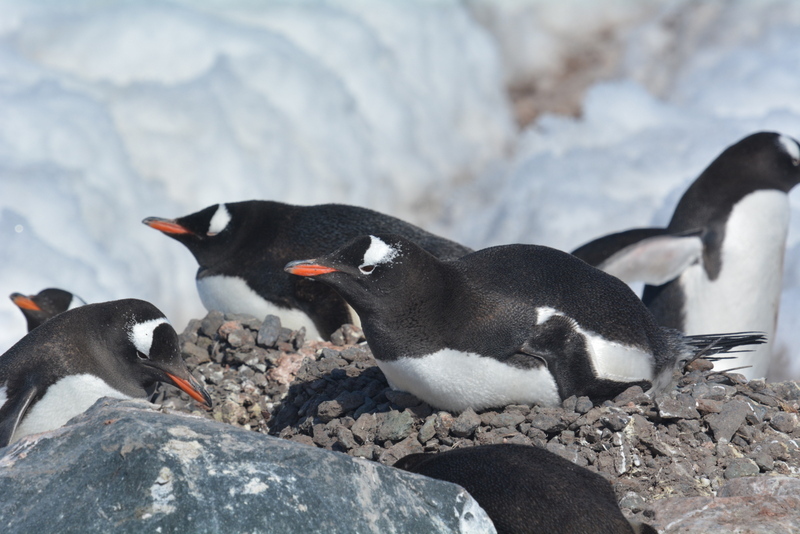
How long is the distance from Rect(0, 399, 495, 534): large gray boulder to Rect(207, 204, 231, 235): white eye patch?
2.38 metres

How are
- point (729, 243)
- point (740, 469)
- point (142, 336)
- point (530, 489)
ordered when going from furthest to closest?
point (729, 243) < point (142, 336) < point (740, 469) < point (530, 489)

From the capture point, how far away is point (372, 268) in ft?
10.3

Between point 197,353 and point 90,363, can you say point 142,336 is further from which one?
point 197,353

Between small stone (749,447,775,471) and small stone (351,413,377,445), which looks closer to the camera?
small stone (749,447,775,471)

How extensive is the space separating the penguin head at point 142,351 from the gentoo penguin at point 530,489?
44.0 inches

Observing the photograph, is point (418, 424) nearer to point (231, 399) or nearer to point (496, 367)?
point (496, 367)

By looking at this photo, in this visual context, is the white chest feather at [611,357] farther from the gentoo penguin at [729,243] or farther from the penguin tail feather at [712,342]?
the gentoo penguin at [729,243]

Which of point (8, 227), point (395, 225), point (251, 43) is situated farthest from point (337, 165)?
point (395, 225)

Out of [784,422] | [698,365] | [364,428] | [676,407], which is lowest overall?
[364,428]

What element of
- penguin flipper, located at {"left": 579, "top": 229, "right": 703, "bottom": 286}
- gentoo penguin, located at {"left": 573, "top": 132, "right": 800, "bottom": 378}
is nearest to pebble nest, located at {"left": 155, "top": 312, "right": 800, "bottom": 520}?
penguin flipper, located at {"left": 579, "top": 229, "right": 703, "bottom": 286}

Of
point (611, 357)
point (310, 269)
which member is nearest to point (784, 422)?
point (611, 357)

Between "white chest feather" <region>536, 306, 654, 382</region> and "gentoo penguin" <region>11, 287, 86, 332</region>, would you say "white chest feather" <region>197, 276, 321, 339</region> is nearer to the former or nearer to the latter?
"gentoo penguin" <region>11, 287, 86, 332</region>

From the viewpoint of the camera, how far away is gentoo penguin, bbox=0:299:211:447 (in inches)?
135

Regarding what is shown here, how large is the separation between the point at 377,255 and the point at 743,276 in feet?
9.81
